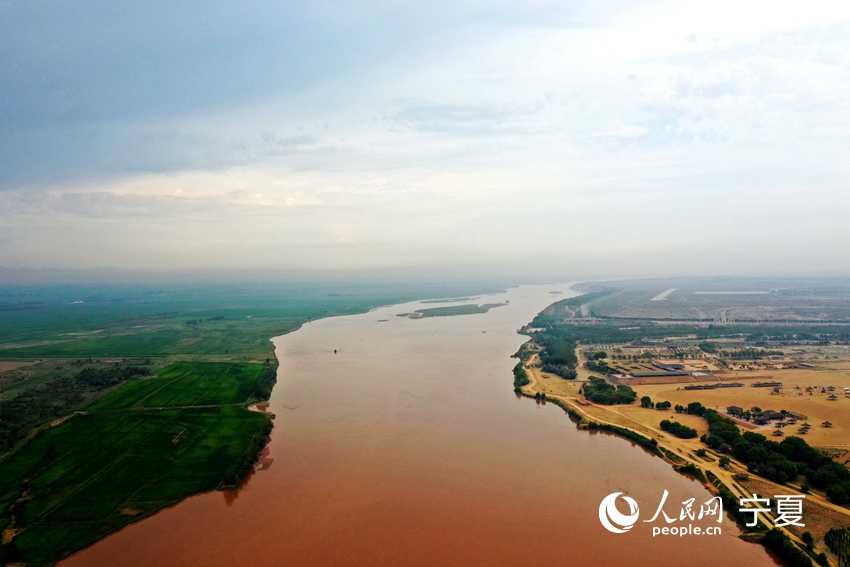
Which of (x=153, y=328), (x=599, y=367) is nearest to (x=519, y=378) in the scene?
(x=599, y=367)

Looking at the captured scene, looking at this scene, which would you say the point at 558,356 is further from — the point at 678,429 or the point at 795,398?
the point at 678,429

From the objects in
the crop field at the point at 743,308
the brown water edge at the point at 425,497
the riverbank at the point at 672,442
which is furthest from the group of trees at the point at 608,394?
the crop field at the point at 743,308

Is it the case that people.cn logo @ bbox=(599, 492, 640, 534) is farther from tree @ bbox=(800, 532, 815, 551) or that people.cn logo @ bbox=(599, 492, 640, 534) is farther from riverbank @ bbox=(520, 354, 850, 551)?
tree @ bbox=(800, 532, 815, 551)

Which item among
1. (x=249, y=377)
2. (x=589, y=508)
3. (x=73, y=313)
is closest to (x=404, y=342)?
(x=249, y=377)

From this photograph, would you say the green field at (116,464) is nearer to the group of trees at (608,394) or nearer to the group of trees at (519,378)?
the group of trees at (519,378)

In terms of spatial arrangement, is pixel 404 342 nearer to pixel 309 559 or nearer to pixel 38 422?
pixel 38 422

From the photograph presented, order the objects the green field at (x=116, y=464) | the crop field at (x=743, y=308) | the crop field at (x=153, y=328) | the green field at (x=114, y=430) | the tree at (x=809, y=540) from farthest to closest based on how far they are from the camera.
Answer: the crop field at (x=743, y=308), the crop field at (x=153, y=328), the green field at (x=114, y=430), the green field at (x=116, y=464), the tree at (x=809, y=540)
